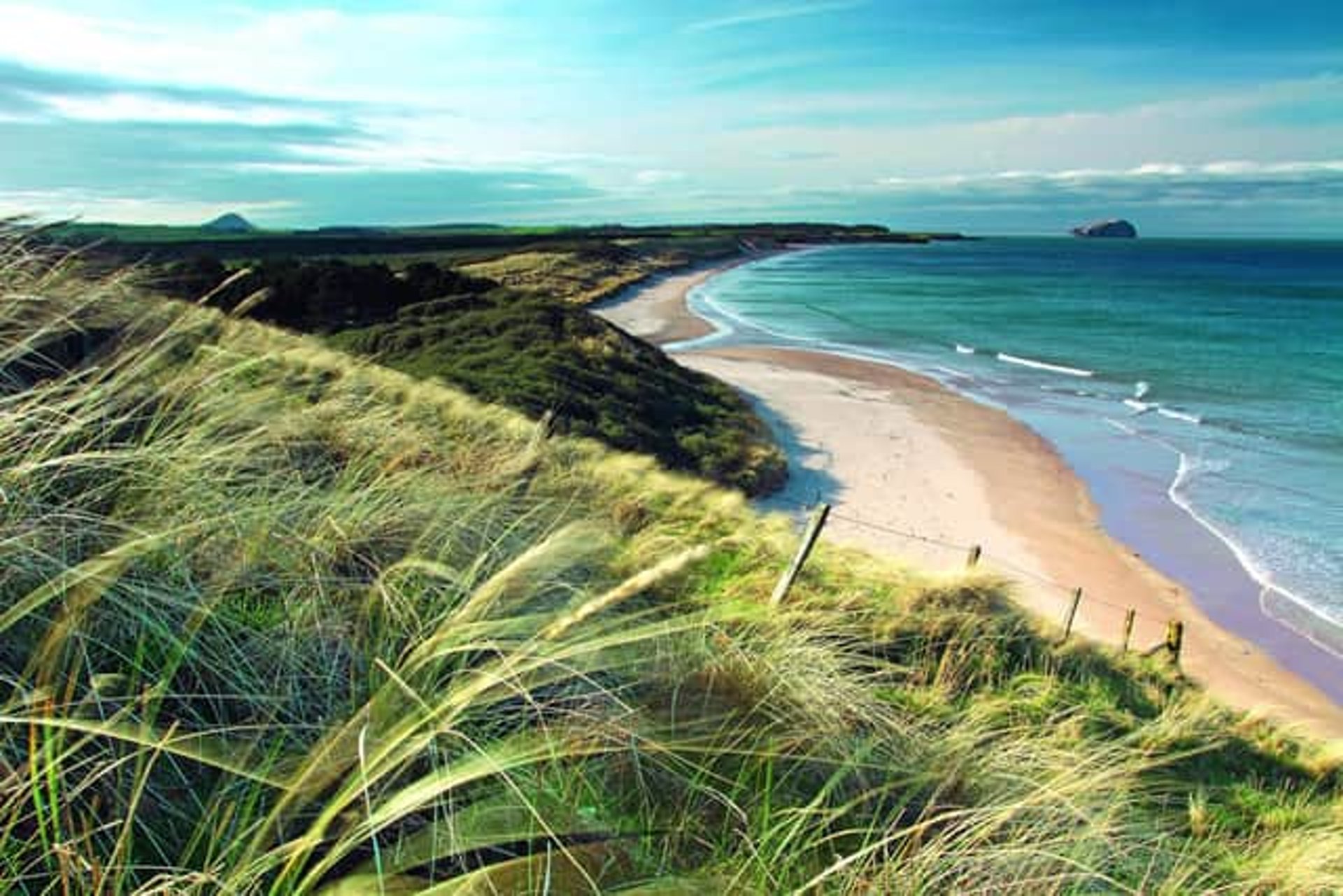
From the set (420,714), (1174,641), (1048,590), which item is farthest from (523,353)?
(420,714)

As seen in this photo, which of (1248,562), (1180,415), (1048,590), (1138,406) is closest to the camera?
(1048,590)

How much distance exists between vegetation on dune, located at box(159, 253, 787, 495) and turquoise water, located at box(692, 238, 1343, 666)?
25.1 feet

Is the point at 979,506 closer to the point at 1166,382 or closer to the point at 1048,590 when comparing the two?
the point at 1048,590

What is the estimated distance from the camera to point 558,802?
91.0 inches

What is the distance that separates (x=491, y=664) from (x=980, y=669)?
4202 mm

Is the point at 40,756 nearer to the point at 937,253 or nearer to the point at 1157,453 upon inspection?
the point at 1157,453

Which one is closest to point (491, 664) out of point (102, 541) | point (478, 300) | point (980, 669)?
point (102, 541)

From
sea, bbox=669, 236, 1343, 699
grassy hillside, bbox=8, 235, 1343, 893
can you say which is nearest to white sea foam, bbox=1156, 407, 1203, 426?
sea, bbox=669, 236, 1343, 699

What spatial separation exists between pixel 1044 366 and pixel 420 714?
3590 cm

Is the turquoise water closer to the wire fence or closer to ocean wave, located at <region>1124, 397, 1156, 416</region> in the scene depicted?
ocean wave, located at <region>1124, 397, 1156, 416</region>

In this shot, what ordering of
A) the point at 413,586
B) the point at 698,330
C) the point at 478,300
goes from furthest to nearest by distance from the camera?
the point at 698,330 < the point at 478,300 < the point at 413,586

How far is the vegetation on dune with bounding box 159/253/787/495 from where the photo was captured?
15.9 metres

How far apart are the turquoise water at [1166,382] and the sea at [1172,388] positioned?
69 mm

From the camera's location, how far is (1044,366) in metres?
34.4
